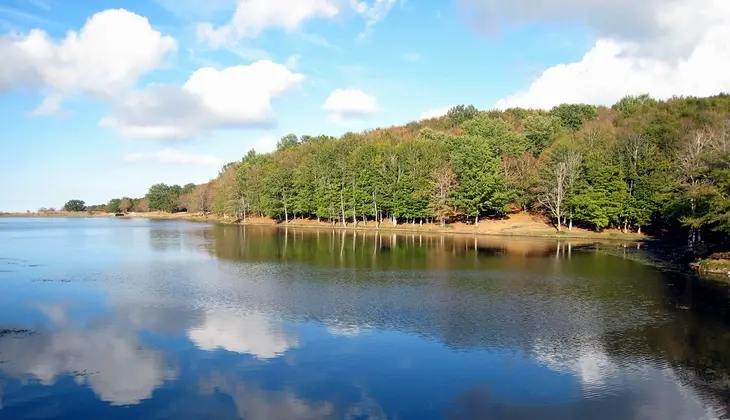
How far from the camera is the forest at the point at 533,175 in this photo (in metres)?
52.9

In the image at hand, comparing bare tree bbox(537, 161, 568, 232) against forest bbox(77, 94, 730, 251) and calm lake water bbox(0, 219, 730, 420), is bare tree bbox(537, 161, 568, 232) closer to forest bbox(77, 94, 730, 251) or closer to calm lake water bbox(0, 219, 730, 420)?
forest bbox(77, 94, 730, 251)

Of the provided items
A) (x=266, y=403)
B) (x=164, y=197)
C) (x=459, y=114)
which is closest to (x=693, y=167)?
(x=266, y=403)

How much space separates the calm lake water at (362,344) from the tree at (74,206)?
179 metres

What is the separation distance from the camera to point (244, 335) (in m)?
18.8

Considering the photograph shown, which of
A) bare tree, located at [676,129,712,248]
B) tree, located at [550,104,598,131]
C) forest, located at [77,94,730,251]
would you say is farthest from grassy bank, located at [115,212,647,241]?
tree, located at [550,104,598,131]

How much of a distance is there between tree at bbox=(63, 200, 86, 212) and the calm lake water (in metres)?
179

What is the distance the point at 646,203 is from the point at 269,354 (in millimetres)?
53744

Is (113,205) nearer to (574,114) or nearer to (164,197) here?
(164,197)

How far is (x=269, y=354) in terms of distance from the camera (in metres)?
16.7

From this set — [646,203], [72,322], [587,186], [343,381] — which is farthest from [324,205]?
[343,381]

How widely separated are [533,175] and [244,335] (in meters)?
60.2

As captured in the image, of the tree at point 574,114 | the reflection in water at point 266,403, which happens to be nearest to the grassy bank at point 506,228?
the tree at point 574,114

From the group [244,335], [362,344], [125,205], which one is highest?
[125,205]

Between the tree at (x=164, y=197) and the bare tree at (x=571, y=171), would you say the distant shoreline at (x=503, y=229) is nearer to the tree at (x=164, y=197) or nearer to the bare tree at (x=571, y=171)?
the bare tree at (x=571, y=171)
